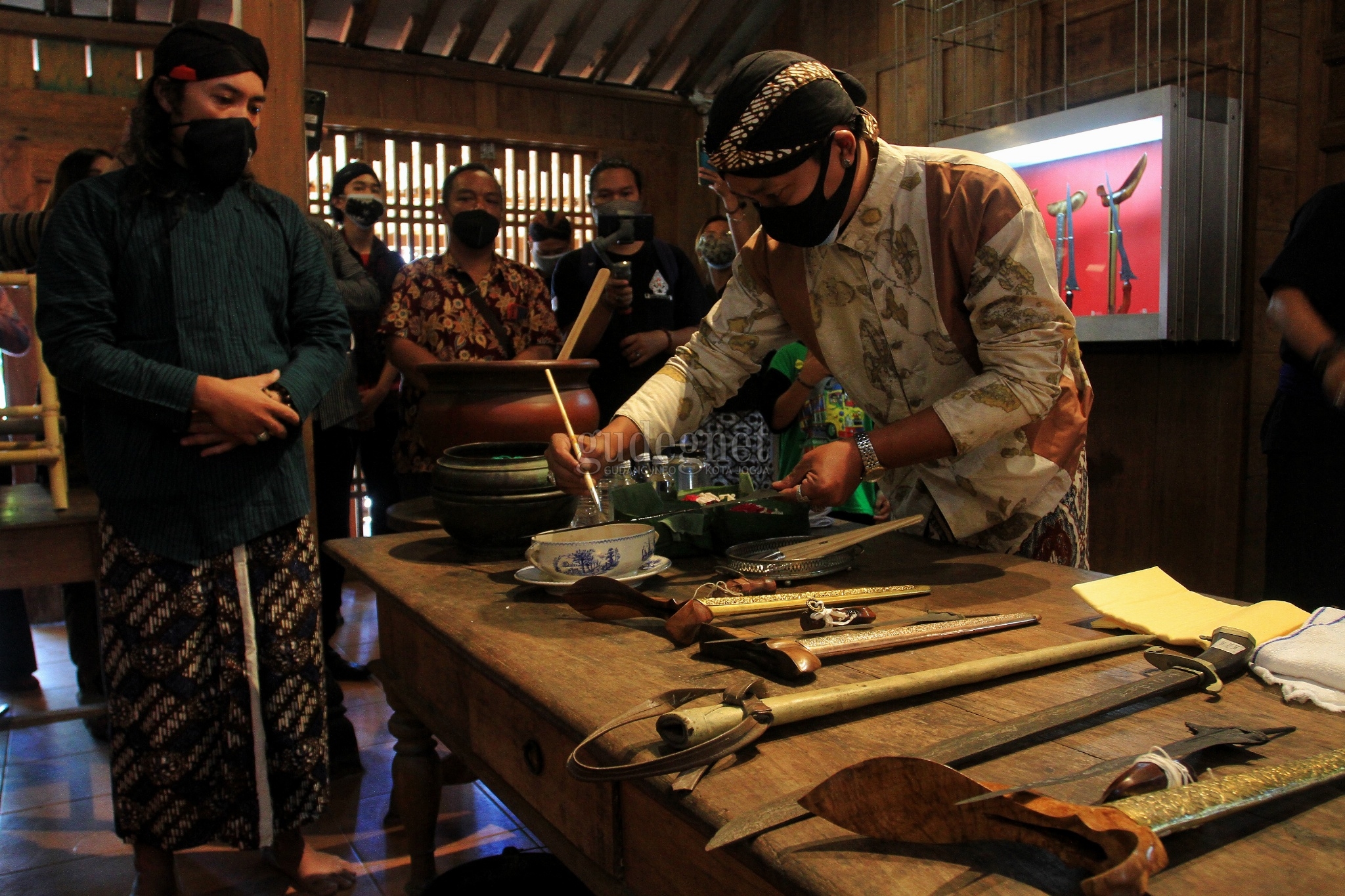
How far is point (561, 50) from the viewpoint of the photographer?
6.61 meters

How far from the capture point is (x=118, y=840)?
250 cm

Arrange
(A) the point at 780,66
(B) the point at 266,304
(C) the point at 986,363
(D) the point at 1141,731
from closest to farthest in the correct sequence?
(D) the point at 1141,731 < (A) the point at 780,66 < (C) the point at 986,363 < (B) the point at 266,304

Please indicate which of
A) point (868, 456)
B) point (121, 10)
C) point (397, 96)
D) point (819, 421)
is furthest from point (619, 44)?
point (868, 456)

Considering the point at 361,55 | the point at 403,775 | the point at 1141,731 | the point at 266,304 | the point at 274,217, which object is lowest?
the point at 403,775

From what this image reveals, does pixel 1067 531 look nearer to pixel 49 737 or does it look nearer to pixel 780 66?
pixel 780 66

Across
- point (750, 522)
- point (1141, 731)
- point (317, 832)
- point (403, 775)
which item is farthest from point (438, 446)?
point (1141, 731)

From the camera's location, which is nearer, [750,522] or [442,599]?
[442,599]

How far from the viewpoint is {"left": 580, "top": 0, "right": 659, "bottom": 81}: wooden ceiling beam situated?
257 inches

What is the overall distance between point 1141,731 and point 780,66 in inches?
38.8

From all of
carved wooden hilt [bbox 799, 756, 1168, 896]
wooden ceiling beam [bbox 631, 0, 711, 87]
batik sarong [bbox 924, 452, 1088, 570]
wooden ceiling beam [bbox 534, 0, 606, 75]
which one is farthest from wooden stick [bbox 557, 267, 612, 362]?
wooden ceiling beam [bbox 631, 0, 711, 87]

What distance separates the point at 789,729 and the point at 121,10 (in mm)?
6124

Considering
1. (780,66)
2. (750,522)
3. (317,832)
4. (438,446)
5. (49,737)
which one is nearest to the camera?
(780,66)

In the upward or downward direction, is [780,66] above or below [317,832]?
above

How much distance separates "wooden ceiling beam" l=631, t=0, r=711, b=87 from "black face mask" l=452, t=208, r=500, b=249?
13.2 ft
